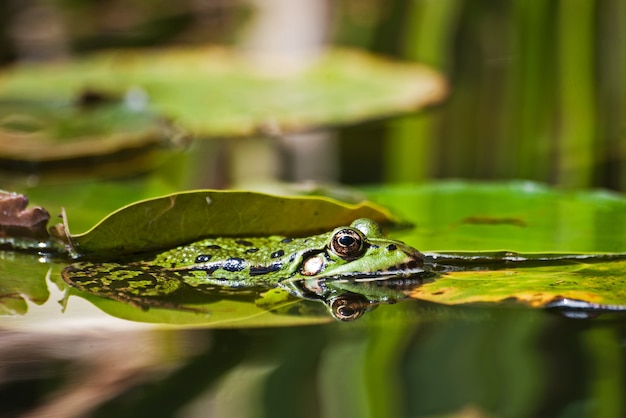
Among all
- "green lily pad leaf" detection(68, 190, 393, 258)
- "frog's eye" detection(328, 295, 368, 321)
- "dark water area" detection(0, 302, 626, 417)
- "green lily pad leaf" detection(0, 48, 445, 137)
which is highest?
"green lily pad leaf" detection(0, 48, 445, 137)

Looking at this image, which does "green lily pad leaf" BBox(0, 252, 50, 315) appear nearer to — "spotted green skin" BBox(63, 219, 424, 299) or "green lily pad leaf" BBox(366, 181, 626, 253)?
"spotted green skin" BBox(63, 219, 424, 299)

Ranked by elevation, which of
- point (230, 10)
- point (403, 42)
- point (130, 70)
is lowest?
point (130, 70)

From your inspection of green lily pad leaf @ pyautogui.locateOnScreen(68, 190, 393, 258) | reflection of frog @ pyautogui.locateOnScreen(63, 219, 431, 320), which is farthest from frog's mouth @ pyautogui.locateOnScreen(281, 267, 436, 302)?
green lily pad leaf @ pyautogui.locateOnScreen(68, 190, 393, 258)

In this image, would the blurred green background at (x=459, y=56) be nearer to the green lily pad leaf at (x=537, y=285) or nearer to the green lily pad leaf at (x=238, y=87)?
A: the green lily pad leaf at (x=238, y=87)

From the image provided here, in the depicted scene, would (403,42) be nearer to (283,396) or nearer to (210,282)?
(210,282)

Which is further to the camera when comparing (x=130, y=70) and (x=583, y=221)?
(x=130, y=70)

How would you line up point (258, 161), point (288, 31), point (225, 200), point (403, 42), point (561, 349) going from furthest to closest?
point (288, 31) < point (403, 42) < point (258, 161) < point (225, 200) < point (561, 349)

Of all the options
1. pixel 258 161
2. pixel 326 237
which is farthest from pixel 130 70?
pixel 326 237
